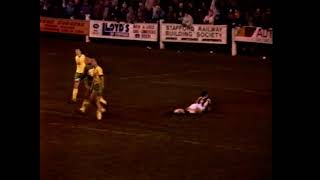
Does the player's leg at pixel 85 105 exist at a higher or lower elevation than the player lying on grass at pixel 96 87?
lower

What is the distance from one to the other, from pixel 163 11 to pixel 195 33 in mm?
2584

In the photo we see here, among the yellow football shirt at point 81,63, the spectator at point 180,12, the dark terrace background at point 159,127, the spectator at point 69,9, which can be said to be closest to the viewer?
the dark terrace background at point 159,127

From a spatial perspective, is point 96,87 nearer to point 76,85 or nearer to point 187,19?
point 76,85

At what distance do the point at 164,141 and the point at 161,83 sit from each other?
33.3 feet

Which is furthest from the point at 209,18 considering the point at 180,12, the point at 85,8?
the point at 85,8

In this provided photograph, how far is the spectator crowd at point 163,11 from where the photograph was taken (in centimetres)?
3425

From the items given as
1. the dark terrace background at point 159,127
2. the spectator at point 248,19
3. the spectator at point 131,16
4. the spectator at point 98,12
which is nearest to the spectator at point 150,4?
the spectator at point 131,16

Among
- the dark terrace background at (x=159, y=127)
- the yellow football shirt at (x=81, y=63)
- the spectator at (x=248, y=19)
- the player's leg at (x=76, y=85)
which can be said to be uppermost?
the spectator at (x=248, y=19)

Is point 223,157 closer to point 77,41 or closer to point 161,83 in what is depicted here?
point 161,83

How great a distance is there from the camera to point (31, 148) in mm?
2857

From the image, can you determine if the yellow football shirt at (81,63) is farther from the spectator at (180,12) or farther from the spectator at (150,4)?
the spectator at (150,4)

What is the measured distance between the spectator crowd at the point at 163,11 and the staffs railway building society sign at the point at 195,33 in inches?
14.2

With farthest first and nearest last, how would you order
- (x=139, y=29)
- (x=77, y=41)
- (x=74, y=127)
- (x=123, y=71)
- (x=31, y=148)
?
(x=77, y=41) < (x=139, y=29) < (x=123, y=71) < (x=74, y=127) < (x=31, y=148)

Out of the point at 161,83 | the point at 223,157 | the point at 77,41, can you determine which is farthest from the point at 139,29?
the point at 223,157
